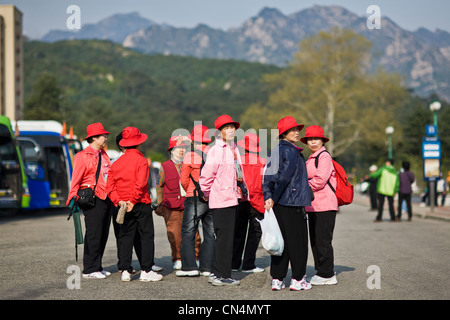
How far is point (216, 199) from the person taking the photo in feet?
25.0

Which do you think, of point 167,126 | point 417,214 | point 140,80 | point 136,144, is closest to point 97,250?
point 136,144

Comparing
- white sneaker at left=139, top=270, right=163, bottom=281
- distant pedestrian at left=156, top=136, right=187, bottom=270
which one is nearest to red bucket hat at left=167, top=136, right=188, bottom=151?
distant pedestrian at left=156, top=136, right=187, bottom=270

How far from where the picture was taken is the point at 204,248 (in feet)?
28.2

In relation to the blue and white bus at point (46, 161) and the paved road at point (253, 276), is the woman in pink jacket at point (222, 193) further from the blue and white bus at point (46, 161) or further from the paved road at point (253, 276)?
the blue and white bus at point (46, 161)

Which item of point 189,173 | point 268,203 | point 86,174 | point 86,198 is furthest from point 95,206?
point 268,203

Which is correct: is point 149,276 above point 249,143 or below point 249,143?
below

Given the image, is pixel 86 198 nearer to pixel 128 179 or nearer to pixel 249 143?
pixel 128 179

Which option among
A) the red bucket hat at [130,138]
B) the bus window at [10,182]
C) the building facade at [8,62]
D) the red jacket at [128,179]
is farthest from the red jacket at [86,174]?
the building facade at [8,62]

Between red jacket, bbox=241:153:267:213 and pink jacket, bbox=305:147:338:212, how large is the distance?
1.10 m

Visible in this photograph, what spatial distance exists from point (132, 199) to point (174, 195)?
1229 millimetres

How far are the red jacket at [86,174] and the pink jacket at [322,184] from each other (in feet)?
8.55

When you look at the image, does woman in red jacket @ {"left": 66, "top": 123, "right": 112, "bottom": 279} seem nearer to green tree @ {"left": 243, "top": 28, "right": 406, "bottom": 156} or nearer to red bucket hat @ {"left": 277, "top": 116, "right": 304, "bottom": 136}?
red bucket hat @ {"left": 277, "top": 116, "right": 304, "bottom": 136}

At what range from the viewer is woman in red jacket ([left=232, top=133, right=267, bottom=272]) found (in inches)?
345
